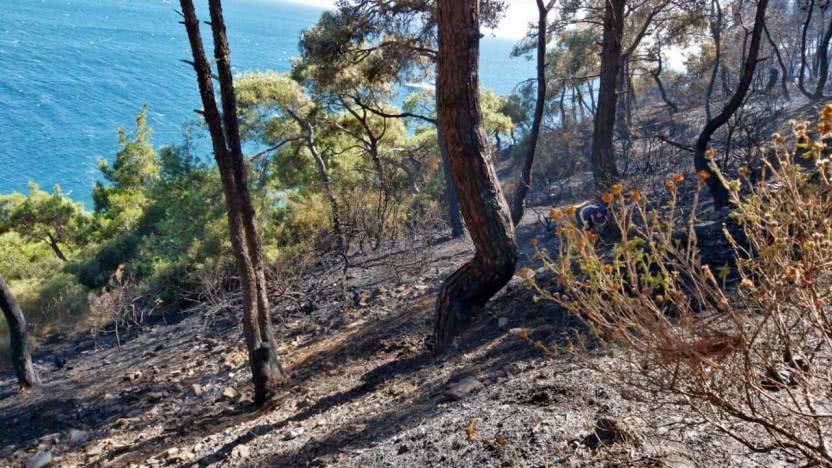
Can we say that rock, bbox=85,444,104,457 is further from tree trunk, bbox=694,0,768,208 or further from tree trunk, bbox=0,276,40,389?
tree trunk, bbox=694,0,768,208

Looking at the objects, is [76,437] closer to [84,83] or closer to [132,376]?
[132,376]

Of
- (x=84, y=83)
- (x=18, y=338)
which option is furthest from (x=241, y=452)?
(x=84, y=83)

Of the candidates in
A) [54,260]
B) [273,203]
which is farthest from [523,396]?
[54,260]

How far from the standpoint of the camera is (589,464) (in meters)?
2.47

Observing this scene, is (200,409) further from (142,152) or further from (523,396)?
(142,152)

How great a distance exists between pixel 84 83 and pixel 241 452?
56.9 metres

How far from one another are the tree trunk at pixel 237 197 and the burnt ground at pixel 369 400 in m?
0.43

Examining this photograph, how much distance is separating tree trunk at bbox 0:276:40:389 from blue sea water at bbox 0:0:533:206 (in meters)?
21.8

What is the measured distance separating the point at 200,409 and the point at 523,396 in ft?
14.1

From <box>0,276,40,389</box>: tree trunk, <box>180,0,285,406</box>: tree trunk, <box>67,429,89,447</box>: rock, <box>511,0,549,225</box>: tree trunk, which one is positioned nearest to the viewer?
<box>180,0,285,406</box>: tree trunk

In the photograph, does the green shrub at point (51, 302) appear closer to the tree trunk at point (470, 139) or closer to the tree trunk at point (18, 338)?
the tree trunk at point (18, 338)

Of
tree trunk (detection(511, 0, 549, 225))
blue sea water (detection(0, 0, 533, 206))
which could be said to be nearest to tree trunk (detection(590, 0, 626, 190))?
tree trunk (detection(511, 0, 549, 225))

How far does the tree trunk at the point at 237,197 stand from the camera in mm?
5312

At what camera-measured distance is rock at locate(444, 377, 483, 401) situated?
3.82 metres
